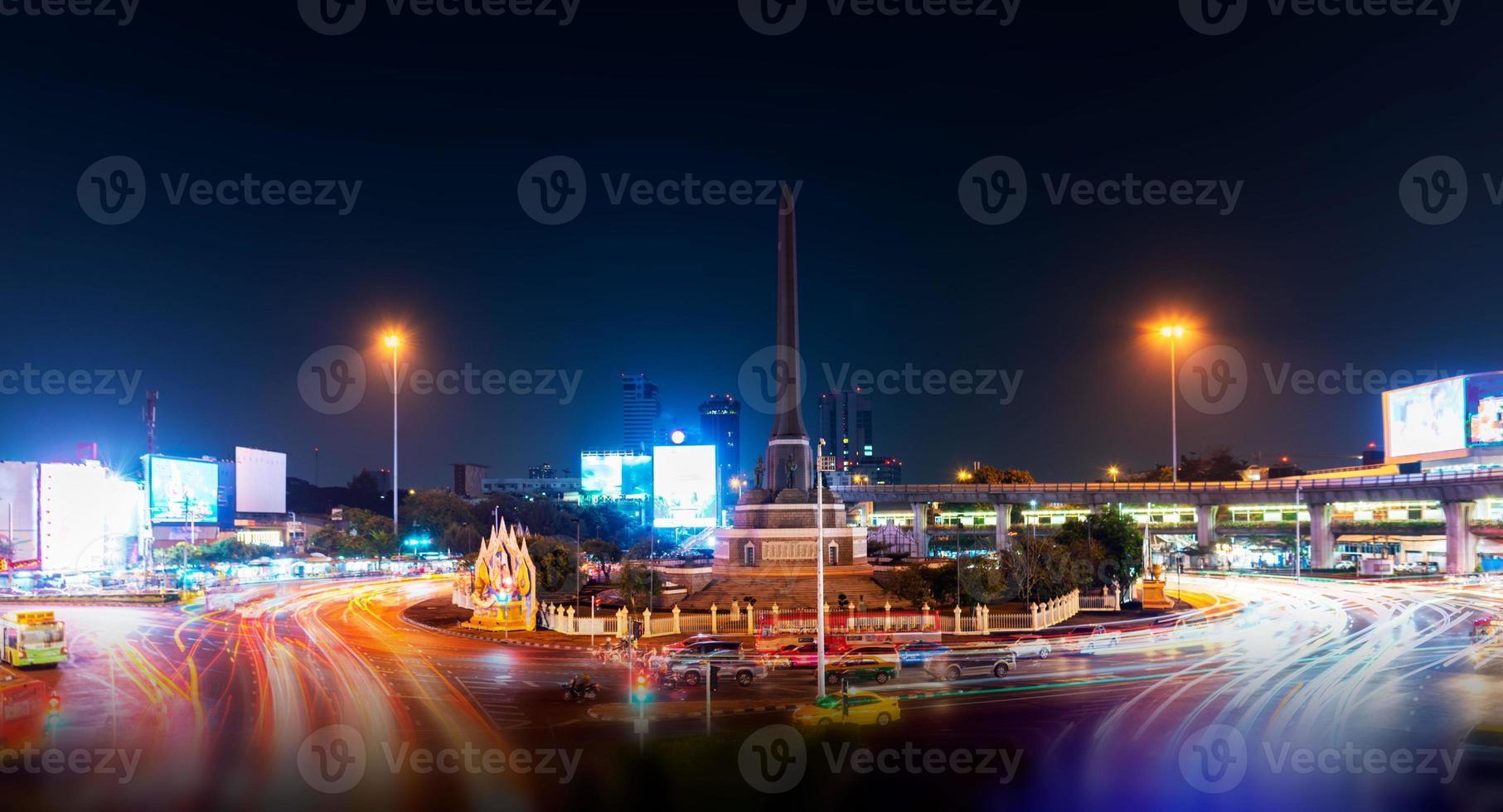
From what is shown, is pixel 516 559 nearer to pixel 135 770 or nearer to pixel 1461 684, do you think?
pixel 135 770

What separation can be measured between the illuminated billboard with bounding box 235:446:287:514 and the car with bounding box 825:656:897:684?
95.4 metres

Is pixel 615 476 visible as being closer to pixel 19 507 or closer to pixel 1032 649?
pixel 19 507

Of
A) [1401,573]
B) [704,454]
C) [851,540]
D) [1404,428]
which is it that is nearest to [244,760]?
[851,540]

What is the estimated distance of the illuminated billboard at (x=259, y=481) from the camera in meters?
106

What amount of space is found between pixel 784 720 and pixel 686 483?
86.6 meters

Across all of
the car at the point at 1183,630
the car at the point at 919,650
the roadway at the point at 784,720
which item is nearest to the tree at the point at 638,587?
the roadway at the point at 784,720

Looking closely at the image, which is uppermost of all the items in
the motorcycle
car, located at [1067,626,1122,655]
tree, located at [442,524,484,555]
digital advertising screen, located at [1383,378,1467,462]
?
digital advertising screen, located at [1383,378,1467,462]

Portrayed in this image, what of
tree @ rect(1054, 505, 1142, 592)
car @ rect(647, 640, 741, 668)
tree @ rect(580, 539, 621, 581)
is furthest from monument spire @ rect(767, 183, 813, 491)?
car @ rect(647, 640, 741, 668)

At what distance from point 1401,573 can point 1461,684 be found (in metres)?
58.6

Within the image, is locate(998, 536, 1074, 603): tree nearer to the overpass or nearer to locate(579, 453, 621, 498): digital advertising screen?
the overpass

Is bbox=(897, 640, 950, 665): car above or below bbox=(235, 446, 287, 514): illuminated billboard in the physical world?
below

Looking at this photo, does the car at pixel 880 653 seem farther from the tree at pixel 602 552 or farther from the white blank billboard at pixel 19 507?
the white blank billboard at pixel 19 507

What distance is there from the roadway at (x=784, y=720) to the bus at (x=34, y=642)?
1112 millimetres

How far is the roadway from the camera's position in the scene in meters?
17.5
